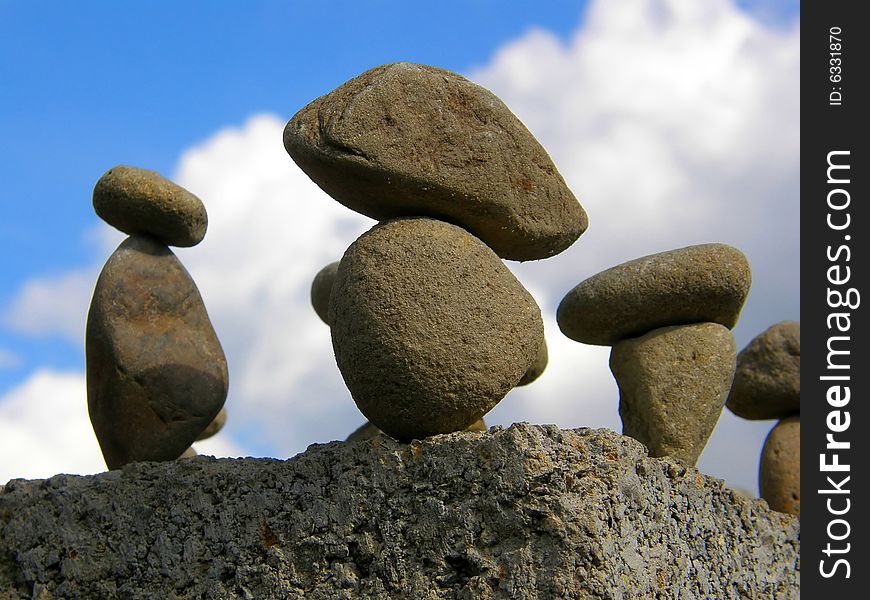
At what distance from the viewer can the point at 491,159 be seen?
15.0ft

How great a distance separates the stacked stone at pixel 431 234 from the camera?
4188mm

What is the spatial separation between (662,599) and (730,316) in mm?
1796

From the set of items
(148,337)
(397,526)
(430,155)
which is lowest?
(397,526)

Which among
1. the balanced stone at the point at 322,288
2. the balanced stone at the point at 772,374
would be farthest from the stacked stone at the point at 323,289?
the balanced stone at the point at 772,374

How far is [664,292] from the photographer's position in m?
5.29

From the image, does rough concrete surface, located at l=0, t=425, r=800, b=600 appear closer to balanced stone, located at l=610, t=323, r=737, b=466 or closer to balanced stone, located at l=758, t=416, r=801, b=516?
balanced stone, located at l=610, t=323, r=737, b=466

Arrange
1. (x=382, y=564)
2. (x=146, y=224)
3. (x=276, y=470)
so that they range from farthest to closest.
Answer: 1. (x=146, y=224)
2. (x=276, y=470)
3. (x=382, y=564)

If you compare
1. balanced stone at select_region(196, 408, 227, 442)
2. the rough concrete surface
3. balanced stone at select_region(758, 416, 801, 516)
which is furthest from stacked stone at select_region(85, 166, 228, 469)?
balanced stone at select_region(758, 416, 801, 516)

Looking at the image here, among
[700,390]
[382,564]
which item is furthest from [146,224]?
[700,390]

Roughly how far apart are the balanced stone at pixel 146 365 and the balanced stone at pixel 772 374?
11.2 ft

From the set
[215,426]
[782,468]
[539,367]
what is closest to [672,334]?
[539,367]

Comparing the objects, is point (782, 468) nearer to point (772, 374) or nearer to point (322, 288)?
point (772, 374)

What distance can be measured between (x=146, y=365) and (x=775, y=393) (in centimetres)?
393
